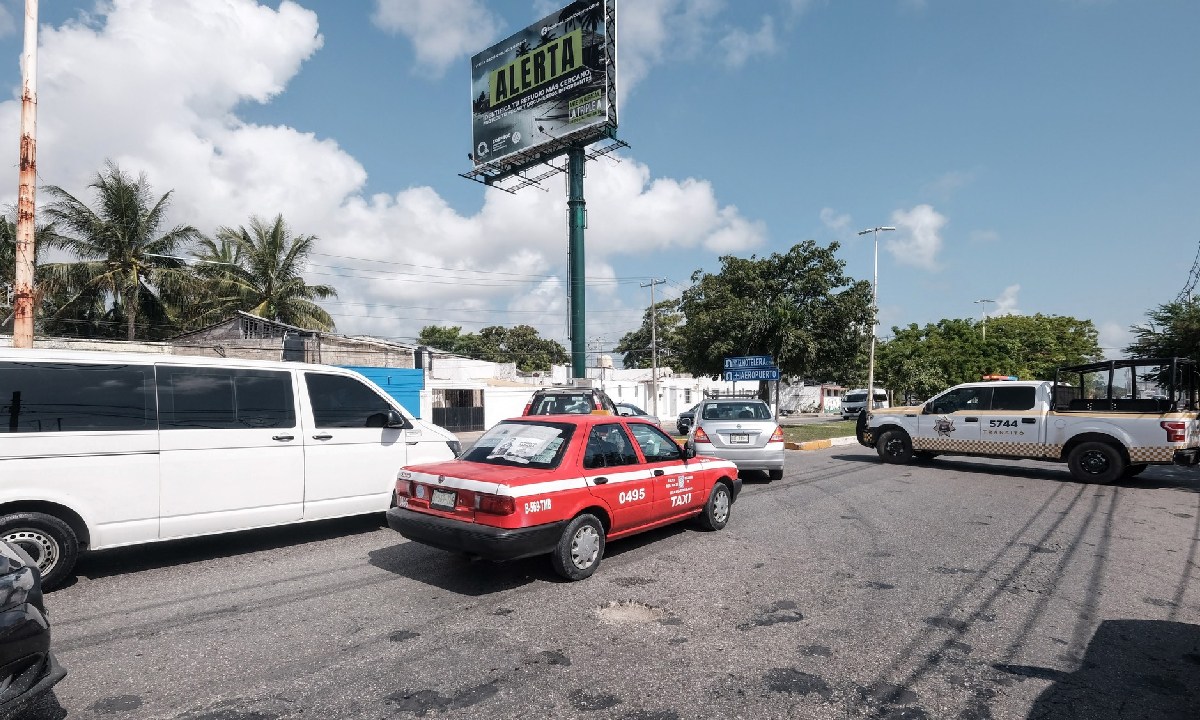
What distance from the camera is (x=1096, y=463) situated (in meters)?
11.3

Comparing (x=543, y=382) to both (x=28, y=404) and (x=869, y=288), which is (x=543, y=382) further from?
(x=28, y=404)

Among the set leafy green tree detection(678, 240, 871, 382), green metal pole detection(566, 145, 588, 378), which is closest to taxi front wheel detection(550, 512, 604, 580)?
leafy green tree detection(678, 240, 871, 382)

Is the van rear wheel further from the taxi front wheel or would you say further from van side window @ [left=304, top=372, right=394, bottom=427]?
the taxi front wheel

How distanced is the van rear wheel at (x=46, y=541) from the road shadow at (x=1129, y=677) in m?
6.75

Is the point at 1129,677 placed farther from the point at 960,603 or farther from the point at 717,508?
the point at 717,508

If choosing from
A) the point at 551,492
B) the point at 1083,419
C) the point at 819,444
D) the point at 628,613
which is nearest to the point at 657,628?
the point at 628,613

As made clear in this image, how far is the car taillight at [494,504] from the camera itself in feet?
16.2

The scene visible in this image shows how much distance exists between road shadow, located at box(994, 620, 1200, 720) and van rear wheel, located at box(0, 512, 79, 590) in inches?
266

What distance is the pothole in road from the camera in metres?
4.55

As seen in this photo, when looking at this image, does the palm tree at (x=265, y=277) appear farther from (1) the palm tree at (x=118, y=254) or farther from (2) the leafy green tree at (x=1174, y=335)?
(2) the leafy green tree at (x=1174, y=335)

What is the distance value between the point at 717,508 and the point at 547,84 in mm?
29392

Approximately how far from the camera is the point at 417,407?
85.9 feet

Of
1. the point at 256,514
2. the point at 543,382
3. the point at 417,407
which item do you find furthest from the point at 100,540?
the point at 543,382

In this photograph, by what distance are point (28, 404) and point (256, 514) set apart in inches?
78.0
